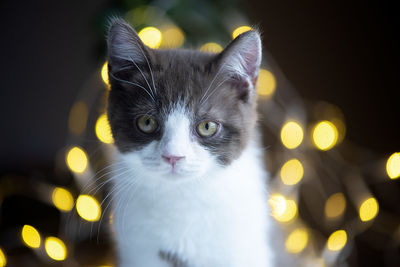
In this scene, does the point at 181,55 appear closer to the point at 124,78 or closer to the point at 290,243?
the point at 124,78

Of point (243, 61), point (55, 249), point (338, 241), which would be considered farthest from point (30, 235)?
point (338, 241)

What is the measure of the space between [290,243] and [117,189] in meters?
0.80

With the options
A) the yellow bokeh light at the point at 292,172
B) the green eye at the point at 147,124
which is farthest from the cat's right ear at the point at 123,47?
the yellow bokeh light at the point at 292,172

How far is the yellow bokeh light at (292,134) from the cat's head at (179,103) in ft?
1.83

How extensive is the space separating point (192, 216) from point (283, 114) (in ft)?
3.38

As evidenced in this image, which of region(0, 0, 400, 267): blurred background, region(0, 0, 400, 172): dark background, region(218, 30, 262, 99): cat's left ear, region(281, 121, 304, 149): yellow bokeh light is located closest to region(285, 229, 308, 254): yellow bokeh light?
region(0, 0, 400, 267): blurred background

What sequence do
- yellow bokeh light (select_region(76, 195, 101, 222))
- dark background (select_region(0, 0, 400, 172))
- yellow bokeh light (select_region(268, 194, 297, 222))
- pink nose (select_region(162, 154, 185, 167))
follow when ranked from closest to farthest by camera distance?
1. pink nose (select_region(162, 154, 185, 167))
2. yellow bokeh light (select_region(268, 194, 297, 222))
3. yellow bokeh light (select_region(76, 195, 101, 222))
4. dark background (select_region(0, 0, 400, 172))

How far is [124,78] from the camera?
106cm

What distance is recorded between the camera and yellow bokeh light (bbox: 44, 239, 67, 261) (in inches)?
53.9

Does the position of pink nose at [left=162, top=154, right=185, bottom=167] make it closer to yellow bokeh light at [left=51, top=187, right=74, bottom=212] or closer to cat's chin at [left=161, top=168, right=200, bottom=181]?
cat's chin at [left=161, top=168, right=200, bottom=181]

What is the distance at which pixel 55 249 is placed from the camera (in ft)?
4.55

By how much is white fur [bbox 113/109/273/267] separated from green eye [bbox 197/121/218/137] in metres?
0.04

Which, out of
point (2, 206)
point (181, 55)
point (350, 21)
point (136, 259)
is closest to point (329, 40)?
point (350, 21)

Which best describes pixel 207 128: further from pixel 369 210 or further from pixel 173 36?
pixel 369 210
